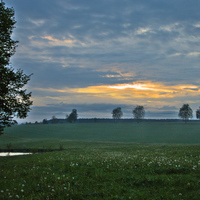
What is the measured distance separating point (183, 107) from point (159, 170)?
162 meters

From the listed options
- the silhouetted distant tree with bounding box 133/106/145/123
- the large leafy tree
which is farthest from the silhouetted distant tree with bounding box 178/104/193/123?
the large leafy tree

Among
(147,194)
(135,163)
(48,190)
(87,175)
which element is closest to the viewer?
(147,194)

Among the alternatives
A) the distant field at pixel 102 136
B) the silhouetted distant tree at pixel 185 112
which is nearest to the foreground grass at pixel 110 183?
the distant field at pixel 102 136

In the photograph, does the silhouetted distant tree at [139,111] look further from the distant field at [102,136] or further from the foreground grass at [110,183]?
the foreground grass at [110,183]

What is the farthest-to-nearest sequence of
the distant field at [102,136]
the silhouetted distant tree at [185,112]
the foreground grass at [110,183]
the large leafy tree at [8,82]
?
the silhouetted distant tree at [185,112], the distant field at [102,136], the large leafy tree at [8,82], the foreground grass at [110,183]

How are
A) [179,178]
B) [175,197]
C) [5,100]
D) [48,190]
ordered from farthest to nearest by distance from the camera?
[5,100], [179,178], [48,190], [175,197]

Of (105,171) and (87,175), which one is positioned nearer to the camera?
(87,175)

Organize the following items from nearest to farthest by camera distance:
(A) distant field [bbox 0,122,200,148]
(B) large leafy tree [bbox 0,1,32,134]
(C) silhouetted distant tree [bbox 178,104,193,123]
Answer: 1. (B) large leafy tree [bbox 0,1,32,134]
2. (A) distant field [bbox 0,122,200,148]
3. (C) silhouetted distant tree [bbox 178,104,193,123]

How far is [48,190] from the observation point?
1008 centimetres

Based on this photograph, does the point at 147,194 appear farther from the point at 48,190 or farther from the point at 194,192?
the point at 48,190

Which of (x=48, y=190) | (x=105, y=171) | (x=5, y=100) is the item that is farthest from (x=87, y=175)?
(x=5, y=100)

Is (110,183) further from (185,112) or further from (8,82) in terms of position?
(185,112)

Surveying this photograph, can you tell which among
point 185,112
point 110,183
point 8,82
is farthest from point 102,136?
point 185,112

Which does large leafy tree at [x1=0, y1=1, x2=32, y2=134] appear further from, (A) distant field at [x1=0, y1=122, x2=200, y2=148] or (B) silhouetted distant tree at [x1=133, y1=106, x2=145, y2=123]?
(B) silhouetted distant tree at [x1=133, y1=106, x2=145, y2=123]
